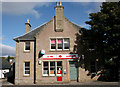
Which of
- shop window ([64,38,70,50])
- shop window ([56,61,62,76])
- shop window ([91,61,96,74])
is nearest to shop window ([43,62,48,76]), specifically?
shop window ([56,61,62,76])

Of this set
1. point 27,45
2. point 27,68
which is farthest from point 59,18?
point 27,68

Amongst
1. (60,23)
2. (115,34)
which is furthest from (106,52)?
(60,23)

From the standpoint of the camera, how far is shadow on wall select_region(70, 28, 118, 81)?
17688 mm

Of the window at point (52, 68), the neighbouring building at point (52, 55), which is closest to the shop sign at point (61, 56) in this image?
the neighbouring building at point (52, 55)

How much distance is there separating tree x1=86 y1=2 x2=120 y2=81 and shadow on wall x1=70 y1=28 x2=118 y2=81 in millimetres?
1969

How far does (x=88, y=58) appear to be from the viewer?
1798 centimetres

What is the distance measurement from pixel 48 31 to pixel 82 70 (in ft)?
23.0

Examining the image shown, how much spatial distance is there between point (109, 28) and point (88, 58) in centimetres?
531

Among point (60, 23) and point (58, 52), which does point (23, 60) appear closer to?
point (58, 52)

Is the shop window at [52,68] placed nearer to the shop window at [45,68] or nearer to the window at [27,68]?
the shop window at [45,68]

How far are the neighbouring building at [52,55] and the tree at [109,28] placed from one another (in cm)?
291

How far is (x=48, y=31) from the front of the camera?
18.0 m

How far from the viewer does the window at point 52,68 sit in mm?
17297

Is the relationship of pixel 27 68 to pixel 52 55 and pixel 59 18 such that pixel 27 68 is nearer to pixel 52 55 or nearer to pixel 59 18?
pixel 52 55
